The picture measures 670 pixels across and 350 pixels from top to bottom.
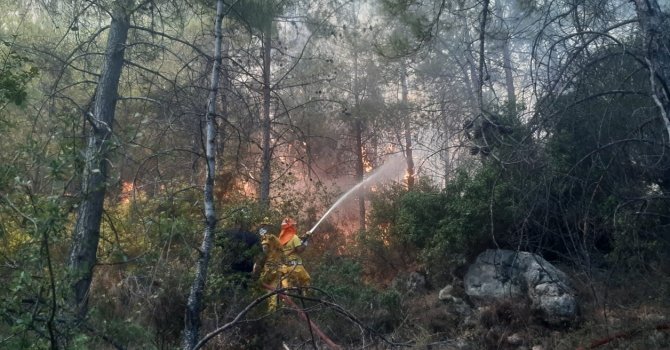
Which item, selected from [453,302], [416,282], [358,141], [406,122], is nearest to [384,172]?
[358,141]

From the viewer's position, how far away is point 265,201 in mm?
11305

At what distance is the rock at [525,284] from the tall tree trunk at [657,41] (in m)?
3.13

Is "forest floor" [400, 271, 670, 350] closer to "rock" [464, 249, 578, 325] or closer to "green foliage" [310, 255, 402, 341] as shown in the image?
"rock" [464, 249, 578, 325]

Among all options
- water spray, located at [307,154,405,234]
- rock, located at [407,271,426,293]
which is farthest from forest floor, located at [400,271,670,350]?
water spray, located at [307,154,405,234]

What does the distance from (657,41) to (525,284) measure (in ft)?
16.3

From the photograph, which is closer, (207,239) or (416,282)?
(207,239)

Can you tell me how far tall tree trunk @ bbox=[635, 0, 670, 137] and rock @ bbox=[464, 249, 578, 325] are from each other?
3.13 meters

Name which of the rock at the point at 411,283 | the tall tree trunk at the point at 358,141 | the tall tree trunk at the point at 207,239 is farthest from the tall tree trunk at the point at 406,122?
the tall tree trunk at the point at 207,239

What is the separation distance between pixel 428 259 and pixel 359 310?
3.20m

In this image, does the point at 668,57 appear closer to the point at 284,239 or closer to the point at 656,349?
the point at 656,349

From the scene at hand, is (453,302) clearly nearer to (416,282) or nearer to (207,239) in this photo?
(416,282)

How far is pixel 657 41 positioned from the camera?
601cm

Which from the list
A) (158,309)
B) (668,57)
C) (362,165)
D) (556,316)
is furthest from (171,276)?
(362,165)

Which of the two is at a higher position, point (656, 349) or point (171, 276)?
point (171, 276)
